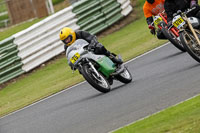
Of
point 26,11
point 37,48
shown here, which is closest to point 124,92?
point 37,48

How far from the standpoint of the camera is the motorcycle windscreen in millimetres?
12633

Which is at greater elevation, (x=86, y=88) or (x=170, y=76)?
(x=170, y=76)

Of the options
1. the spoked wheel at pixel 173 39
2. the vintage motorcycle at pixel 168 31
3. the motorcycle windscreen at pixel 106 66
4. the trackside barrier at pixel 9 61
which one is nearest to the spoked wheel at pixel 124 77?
the motorcycle windscreen at pixel 106 66

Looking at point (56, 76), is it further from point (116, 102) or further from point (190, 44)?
point (116, 102)

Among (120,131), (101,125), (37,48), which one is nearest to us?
(120,131)

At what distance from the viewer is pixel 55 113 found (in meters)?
11.7

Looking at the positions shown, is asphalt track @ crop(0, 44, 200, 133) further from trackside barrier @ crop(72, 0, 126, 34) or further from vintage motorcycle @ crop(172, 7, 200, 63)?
trackside barrier @ crop(72, 0, 126, 34)

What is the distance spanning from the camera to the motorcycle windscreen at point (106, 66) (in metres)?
12.6

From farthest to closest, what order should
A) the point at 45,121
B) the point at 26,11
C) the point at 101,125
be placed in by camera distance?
the point at 26,11 < the point at 45,121 < the point at 101,125

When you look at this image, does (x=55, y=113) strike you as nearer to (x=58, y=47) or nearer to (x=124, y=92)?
(x=124, y=92)

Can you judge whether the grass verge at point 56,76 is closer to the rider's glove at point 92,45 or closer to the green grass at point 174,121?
the rider's glove at point 92,45

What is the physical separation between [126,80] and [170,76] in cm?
146

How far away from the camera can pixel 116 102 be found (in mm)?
10742

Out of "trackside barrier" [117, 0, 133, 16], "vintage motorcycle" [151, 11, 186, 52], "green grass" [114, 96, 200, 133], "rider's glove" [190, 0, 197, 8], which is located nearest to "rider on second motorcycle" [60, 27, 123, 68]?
"vintage motorcycle" [151, 11, 186, 52]
